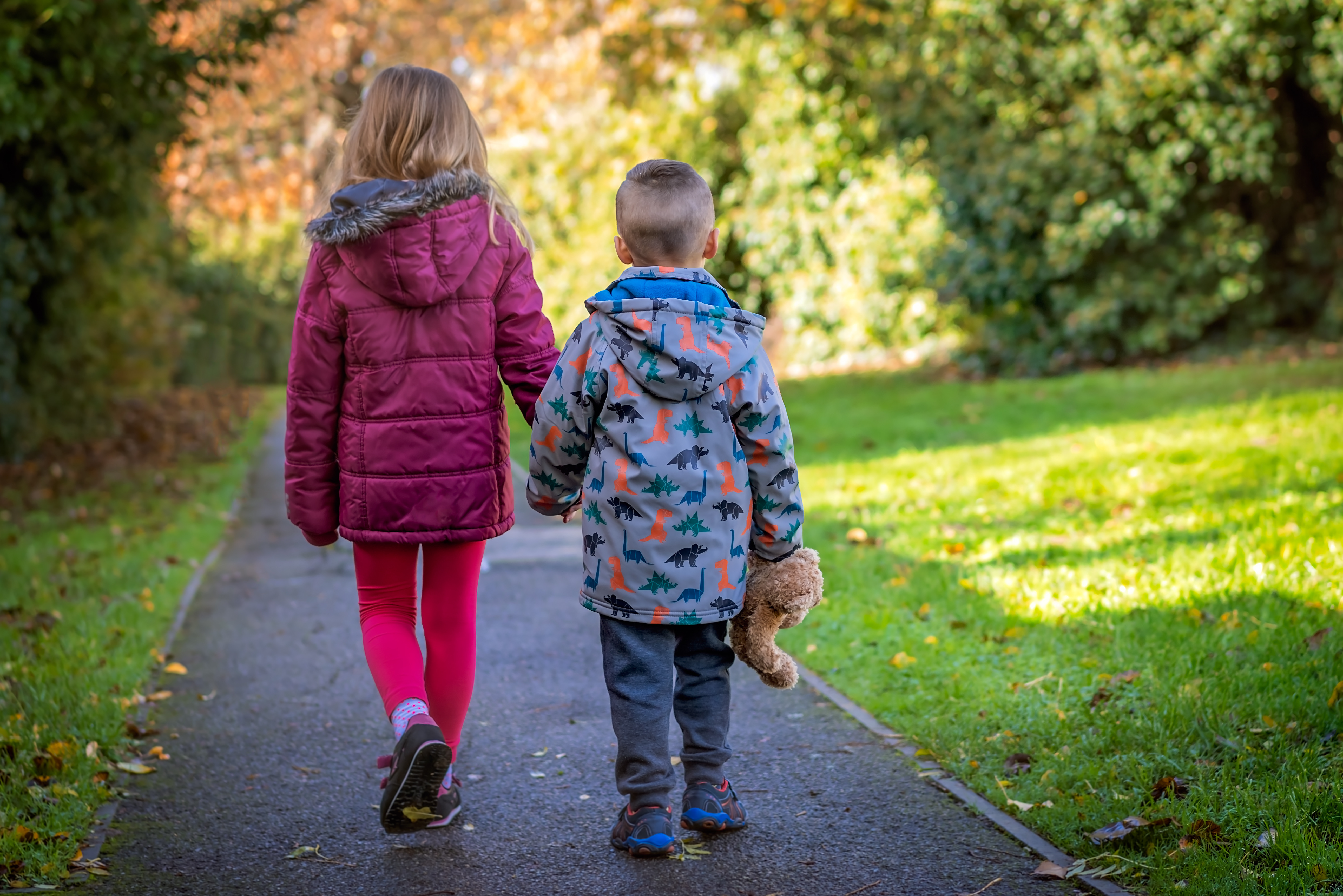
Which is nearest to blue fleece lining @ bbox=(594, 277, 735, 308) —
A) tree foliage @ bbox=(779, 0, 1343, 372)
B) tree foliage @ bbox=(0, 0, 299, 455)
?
tree foliage @ bbox=(0, 0, 299, 455)

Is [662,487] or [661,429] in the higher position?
[661,429]

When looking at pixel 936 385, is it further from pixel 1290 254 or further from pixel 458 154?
pixel 458 154

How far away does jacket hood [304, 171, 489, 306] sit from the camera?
3.09 meters

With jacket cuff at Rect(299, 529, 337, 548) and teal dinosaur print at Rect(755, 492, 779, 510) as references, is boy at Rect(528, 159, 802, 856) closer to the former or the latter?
teal dinosaur print at Rect(755, 492, 779, 510)

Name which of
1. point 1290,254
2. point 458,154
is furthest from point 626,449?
point 1290,254

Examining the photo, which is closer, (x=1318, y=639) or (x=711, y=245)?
(x=711, y=245)

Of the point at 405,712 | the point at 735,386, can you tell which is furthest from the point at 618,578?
the point at 405,712

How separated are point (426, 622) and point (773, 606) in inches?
38.7

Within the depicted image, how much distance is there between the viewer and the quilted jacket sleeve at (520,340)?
324 centimetres

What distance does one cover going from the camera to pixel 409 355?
314 cm

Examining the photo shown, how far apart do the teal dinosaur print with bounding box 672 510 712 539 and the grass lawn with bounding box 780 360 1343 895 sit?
1276 millimetres

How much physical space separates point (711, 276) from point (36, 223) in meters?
9.70

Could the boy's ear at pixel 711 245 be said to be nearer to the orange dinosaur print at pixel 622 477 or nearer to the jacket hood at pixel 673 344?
the jacket hood at pixel 673 344

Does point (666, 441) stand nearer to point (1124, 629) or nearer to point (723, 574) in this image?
point (723, 574)
